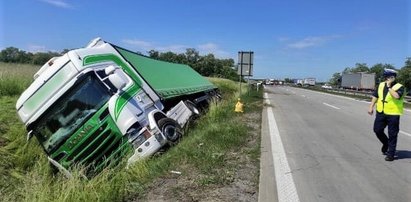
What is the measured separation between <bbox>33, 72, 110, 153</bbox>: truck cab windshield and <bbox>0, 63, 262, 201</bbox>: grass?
60 cm

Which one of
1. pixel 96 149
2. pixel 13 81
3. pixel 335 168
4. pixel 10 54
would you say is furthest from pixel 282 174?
pixel 10 54

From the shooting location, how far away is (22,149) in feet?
31.1

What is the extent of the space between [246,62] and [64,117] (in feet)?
65.9

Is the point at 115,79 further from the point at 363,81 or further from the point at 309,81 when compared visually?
the point at 309,81

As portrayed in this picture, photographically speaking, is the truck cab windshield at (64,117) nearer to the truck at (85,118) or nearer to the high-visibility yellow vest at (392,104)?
the truck at (85,118)

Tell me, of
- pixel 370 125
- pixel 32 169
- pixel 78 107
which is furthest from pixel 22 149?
pixel 370 125

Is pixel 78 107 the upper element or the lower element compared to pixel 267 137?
upper

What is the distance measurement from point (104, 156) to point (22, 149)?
7.52 ft

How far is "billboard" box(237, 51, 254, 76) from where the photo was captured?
90.3 feet

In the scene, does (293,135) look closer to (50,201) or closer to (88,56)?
(88,56)

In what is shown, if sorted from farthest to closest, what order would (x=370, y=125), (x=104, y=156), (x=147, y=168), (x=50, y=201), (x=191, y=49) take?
(x=191, y=49) < (x=370, y=125) < (x=104, y=156) < (x=147, y=168) < (x=50, y=201)

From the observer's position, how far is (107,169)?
24.6 feet

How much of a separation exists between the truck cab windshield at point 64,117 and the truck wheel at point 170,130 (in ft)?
4.56

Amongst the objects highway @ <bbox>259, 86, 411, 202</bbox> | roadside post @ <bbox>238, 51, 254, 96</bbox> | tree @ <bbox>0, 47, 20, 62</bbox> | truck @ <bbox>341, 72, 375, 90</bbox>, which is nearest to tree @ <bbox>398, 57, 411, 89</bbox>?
truck @ <bbox>341, 72, 375, 90</bbox>
